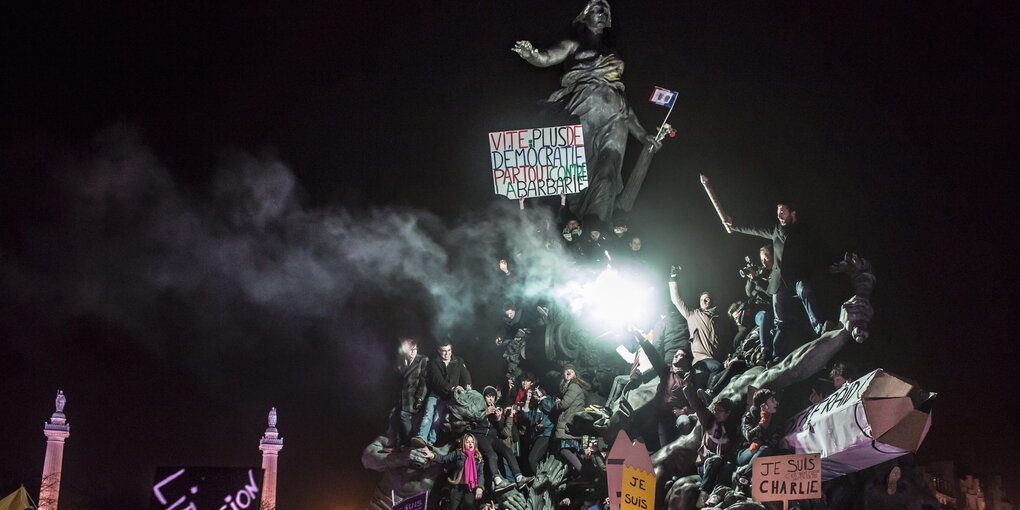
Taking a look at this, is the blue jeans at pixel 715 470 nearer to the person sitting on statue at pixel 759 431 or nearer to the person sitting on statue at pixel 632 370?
the person sitting on statue at pixel 759 431

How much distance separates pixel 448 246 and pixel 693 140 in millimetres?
6036

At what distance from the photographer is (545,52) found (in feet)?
66.1

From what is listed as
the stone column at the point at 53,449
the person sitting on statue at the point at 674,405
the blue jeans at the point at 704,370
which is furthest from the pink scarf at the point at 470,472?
the stone column at the point at 53,449

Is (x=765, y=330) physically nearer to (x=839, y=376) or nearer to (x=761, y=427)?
(x=839, y=376)

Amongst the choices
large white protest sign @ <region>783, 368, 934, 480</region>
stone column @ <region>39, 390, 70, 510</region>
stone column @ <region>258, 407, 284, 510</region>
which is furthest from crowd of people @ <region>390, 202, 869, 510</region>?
stone column @ <region>39, 390, 70, 510</region>

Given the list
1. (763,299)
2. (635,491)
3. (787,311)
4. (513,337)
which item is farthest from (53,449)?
(787,311)

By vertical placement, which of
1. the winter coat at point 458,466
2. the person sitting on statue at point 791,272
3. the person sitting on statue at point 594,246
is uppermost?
the person sitting on statue at point 594,246

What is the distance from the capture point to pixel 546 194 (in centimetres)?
1986

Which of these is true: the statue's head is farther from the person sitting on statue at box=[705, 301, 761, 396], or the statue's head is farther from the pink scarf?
the pink scarf

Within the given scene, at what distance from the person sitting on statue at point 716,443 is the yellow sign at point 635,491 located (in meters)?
4.42

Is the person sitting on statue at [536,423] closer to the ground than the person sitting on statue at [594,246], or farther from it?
closer to the ground

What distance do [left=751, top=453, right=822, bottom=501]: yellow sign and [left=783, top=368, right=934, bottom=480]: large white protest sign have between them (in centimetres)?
177

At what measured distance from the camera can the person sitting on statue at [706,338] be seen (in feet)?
55.2

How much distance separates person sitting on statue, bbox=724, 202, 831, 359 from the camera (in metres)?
15.8
